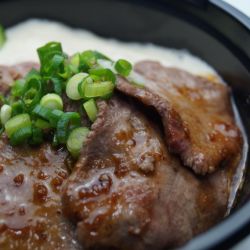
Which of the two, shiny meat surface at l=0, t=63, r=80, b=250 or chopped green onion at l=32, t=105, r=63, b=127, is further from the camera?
chopped green onion at l=32, t=105, r=63, b=127

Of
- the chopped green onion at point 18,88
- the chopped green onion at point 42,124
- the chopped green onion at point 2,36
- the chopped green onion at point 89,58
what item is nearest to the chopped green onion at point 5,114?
the chopped green onion at point 18,88

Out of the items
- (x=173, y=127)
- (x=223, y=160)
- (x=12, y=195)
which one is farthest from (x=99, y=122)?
(x=223, y=160)

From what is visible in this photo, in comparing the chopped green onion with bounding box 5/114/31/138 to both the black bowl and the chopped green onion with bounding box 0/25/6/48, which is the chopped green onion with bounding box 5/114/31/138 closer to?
the black bowl

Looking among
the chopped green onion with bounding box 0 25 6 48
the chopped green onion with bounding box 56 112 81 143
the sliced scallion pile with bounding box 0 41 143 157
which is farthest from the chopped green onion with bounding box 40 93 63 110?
the chopped green onion with bounding box 0 25 6 48

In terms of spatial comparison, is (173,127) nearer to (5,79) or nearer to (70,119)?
(70,119)

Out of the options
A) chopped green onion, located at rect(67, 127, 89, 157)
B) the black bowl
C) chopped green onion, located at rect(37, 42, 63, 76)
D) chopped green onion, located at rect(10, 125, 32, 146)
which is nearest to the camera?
chopped green onion, located at rect(67, 127, 89, 157)

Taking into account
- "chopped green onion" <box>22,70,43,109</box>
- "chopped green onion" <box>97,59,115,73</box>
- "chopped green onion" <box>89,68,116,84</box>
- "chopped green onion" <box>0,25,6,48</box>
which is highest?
"chopped green onion" <box>89,68,116,84</box>

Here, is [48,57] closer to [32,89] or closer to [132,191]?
[32,89]

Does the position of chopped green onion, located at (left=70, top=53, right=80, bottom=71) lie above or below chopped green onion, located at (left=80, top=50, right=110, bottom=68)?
below
